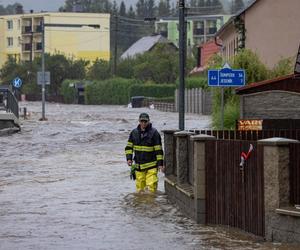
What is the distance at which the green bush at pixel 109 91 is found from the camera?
95.4m

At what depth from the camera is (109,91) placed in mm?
97438

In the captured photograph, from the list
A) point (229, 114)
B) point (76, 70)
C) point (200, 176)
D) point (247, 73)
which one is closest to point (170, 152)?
point (200, 176)

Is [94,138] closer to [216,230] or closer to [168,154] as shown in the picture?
[168,154]

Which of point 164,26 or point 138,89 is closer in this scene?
point 138,89

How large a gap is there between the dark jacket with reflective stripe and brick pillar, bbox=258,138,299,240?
5.75 metres

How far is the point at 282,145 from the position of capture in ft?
32.4

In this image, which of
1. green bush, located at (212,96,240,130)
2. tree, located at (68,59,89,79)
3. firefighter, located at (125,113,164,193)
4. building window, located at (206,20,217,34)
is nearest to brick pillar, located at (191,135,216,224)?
firefighter, located at (125,113,164,193)

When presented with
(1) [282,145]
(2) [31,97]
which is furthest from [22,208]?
(2) [31,97]

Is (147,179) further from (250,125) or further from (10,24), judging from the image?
(10,24)

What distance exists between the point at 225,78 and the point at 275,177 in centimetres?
964

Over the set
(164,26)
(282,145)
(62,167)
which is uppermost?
(164,26)

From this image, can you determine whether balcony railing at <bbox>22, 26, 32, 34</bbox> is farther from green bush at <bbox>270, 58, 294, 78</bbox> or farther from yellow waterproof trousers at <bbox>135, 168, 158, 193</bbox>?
yellow waterproof trousers at <bbox>135, 168, 158, 193</bbox>

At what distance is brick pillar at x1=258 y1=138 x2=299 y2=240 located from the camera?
9.91 m

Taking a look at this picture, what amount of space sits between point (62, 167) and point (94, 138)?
12.8 metres
